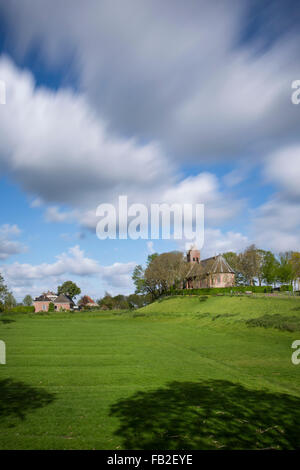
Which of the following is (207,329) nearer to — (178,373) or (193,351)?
(193,351)

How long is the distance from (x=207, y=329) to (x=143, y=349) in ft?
43.8

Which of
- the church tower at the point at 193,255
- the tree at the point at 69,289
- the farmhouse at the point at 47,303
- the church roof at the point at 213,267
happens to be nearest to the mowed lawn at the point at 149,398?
the church roof at the point at 213,267

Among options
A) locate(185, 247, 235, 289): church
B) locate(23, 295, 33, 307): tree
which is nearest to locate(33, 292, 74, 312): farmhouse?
locate(185, 247, 235, 289): church

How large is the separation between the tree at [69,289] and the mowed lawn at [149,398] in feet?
456

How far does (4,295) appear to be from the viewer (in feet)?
272

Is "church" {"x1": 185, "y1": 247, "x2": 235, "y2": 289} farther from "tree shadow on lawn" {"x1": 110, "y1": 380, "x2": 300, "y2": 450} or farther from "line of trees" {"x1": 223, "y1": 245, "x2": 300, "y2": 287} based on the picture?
"tree shadow on lawn" {"x1": 110, "y1": 380, "x2": 300, "y2": 450}

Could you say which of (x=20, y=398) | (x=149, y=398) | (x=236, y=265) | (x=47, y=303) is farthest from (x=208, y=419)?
(x=47, y=303)

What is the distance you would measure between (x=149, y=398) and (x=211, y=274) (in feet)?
252

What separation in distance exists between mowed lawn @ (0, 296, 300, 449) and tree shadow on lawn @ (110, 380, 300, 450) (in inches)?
0.8

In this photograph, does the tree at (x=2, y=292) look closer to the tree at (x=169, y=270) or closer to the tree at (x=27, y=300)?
the tree at (x=169, y=270)

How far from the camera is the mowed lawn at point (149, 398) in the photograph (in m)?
6.27

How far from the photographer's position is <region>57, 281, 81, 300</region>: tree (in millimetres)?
153875
